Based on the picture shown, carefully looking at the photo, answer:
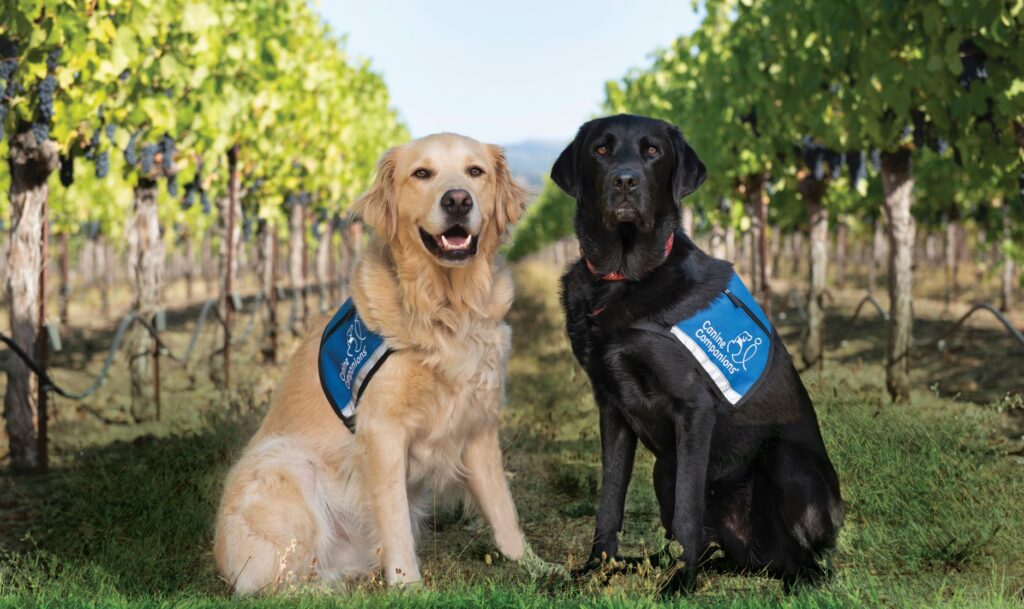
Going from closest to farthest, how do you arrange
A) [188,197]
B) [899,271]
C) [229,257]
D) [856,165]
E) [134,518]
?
1. [134,518]
2. [899,271]
3. [856,165]
4. [188,197]
5. [229,257]

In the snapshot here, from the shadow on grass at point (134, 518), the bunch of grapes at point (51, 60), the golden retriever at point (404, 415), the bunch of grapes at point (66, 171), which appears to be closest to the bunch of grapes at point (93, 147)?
the bunch of grapes at point (66, 171)

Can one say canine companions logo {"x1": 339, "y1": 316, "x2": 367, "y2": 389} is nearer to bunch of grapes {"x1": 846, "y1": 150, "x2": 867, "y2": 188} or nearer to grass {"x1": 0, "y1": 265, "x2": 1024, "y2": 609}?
grass {"x1": 0, "y1": 265, "x2": 1024, "y2": 609}

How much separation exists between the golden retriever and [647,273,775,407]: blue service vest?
97 centimetres

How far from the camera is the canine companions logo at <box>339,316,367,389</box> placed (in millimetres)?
4254

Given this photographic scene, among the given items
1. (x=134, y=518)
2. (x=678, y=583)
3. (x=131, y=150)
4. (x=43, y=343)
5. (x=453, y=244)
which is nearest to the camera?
(x=678, y=583)

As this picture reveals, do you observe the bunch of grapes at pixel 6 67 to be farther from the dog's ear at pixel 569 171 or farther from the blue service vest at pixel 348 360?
the dog's ear at pixel 569 171

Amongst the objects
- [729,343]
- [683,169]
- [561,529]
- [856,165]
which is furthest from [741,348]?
[856,165]

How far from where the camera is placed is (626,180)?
3949mm

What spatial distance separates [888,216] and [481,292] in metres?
7.11

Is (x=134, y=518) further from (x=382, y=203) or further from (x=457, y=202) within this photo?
(x=457, y=202)

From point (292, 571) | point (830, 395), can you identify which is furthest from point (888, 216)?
point (292, 571)

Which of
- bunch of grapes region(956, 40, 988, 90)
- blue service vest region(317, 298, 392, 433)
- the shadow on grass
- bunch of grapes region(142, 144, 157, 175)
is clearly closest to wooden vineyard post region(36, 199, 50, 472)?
the shadow on grass

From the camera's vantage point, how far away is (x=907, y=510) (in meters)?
4.86

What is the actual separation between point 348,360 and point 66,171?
5.48 metres
